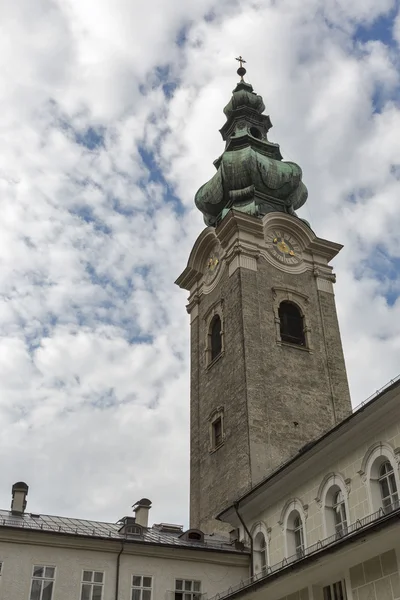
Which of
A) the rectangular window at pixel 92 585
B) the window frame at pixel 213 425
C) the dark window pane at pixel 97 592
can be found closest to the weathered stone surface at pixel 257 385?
the window frame at pixel 213 425

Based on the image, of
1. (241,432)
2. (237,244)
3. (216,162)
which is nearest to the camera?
(241,432)

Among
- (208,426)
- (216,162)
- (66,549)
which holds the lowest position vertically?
(66,549)

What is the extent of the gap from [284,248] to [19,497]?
60.4 feet

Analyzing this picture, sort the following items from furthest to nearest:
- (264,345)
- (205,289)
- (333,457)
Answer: (205,289) < (264,345) < (333,457)

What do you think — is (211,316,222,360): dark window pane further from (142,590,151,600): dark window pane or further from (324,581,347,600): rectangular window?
(324,581,347,600): rectangular window

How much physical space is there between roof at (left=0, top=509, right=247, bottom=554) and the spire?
1813 centimetres

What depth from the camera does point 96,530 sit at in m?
24.8

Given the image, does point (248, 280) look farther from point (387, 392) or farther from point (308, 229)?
point (387, 392)

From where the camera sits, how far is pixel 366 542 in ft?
52.2

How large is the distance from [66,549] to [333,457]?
8.13m

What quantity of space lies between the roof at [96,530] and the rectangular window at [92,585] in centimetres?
102

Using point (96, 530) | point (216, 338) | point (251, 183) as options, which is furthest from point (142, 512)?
point (251, 183)

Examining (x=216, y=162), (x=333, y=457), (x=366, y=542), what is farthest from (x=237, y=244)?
(x=366, y=542)

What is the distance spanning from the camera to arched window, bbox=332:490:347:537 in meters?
19.9
